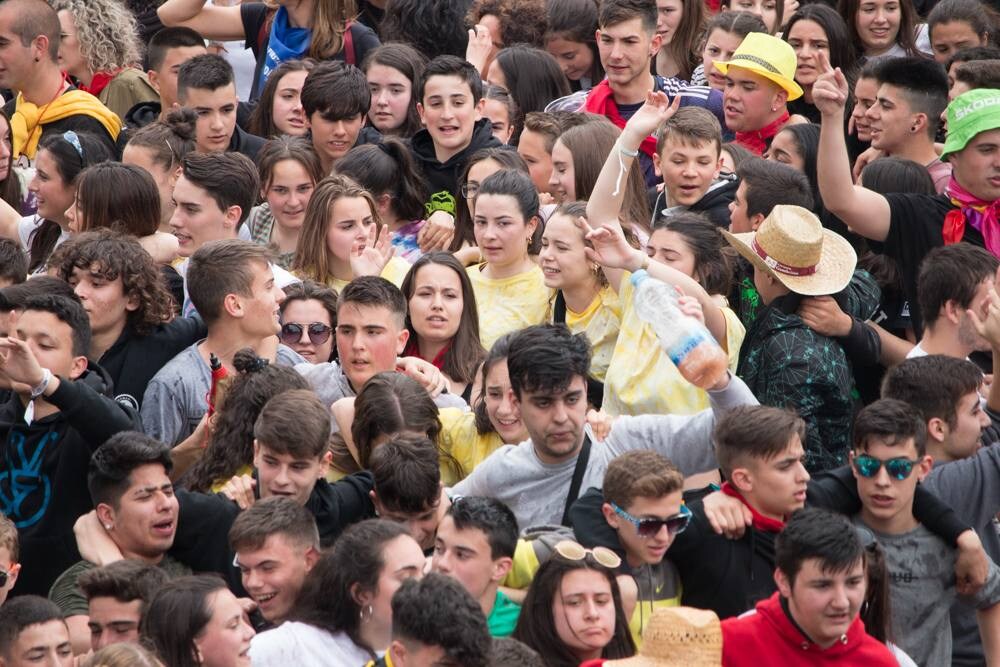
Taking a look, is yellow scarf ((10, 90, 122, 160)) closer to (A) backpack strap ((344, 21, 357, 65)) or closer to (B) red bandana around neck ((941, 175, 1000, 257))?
(A) backpack strap ((344, 21, 357, 65))

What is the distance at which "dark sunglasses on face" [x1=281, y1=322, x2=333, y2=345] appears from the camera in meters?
7.81

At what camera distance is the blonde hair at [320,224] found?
8414mm

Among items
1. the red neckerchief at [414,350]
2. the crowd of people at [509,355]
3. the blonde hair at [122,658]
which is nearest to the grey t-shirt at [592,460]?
the crowd of people at [509,355]

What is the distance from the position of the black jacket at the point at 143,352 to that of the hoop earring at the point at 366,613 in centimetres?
189

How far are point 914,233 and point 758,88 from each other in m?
1.71

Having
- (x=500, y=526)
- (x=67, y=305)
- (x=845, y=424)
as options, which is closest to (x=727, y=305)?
(x=845, y=424)

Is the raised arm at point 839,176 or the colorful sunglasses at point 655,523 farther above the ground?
the raised arm at point 839,176

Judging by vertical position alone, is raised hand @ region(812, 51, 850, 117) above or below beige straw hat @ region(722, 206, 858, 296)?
above

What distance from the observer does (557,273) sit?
7.77m

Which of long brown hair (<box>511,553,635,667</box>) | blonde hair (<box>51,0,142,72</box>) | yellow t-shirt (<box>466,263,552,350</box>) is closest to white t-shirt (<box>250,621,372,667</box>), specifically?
long brown hair (<box>511,553,635,667</box>)

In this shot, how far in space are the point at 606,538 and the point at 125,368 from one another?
2355 millimetres

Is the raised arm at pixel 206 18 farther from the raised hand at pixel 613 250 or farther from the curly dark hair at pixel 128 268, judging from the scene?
the raised hand at pixel 613 250

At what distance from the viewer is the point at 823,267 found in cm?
753

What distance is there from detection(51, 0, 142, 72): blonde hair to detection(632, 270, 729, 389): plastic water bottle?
4.95m
